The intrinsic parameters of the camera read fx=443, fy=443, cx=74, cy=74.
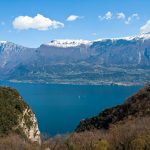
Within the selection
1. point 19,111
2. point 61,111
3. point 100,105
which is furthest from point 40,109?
point 19,111

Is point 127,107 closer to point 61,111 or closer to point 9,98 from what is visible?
point 9,98

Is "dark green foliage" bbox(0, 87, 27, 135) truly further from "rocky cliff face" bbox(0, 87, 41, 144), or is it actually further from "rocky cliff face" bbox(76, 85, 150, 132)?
"rocky cliff face" bbox(76, 85, 150, 132)

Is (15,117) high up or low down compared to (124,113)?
up

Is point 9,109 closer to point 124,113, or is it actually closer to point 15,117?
point 15,117

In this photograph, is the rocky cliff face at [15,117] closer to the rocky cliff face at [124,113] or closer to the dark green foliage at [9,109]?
the dark green foliage at [9,109]

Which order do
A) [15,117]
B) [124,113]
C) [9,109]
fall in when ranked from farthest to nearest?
[124,113]
[9,109]
[15,117]

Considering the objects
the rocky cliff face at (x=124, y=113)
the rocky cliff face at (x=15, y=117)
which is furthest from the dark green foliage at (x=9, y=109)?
the rocky cliff face at (x=124, y=113)

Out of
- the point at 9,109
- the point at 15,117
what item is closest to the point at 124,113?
the point at 15,117
